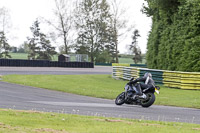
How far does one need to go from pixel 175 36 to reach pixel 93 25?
135ft

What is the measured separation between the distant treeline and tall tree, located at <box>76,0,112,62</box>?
1301 inches

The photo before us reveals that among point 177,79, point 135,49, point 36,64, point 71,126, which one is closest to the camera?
point 71,126

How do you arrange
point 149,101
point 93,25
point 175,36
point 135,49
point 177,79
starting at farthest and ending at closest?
point 135,49 < point 93,25 < point 175,36 < point 177,79 < point 149,101

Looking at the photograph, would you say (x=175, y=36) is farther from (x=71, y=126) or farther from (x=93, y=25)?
(x=93, y=25)

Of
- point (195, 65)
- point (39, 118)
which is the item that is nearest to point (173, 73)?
point (195, 65)

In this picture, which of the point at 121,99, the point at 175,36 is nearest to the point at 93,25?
the point at 175,36

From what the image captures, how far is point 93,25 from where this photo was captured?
71375 mm

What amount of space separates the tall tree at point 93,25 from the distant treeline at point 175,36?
3305 cm

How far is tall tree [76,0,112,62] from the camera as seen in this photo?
70062 mm

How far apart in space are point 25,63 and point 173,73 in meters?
21.8

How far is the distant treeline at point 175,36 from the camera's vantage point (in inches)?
1113

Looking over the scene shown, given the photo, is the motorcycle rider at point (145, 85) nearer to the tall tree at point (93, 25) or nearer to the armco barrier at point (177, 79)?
the armco barrier at point (177, 79)

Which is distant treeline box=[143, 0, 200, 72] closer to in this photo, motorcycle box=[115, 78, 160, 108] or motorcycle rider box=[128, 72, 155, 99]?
motorcycle box=[115, 78, 160, 108]

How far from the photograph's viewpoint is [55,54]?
291 ft
